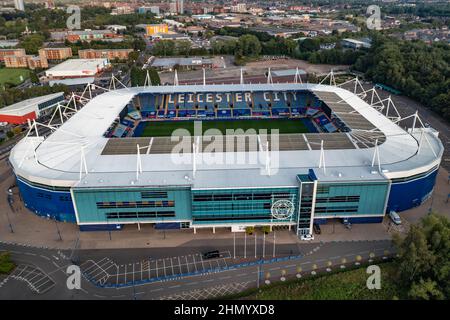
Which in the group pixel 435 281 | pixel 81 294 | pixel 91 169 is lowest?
pixel 81 294

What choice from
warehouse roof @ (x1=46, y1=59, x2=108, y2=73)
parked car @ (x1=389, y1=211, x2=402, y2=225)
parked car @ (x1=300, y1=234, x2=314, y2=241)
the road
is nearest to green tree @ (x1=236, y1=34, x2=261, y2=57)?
warehouse roof @ (x1=46, y1=59, x2=108, y2=73)

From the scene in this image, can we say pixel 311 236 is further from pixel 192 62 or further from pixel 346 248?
pixel 192 62

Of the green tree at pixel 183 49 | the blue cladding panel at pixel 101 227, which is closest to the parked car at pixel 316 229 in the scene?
the blue cladding panel at pixel 101 227

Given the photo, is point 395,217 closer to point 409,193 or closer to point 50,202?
point 409,193

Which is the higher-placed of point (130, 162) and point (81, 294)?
point (130, 162)

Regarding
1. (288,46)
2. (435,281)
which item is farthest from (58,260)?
(288,46)

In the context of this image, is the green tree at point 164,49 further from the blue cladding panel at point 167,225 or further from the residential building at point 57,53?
the blue cladding panel at point 167,225
